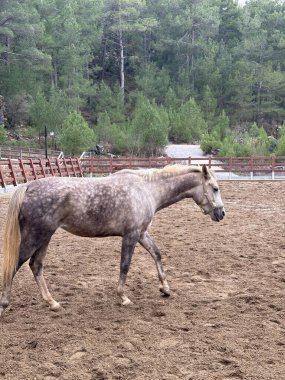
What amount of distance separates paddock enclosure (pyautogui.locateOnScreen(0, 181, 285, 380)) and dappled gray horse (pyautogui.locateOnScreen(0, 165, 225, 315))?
1.05 feet

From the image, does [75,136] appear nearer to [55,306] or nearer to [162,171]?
[162,171]

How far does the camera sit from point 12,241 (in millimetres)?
3998

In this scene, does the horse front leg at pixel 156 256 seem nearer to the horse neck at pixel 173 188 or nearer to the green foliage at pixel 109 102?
the horse neck at pixel 173 188

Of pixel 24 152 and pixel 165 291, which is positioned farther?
pixel 24 152

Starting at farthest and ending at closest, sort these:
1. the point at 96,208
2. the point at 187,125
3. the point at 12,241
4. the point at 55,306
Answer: the point at 187,125
the point at 96,208
the point at 55,306
the point at 12,241

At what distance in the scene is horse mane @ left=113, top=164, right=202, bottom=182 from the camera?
480 centimetres

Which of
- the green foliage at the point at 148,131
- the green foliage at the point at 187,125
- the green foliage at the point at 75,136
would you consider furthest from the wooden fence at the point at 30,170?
the green foliage at the point at 187,125

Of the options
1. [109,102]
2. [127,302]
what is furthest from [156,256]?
[109,102]

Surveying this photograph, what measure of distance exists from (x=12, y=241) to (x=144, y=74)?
188ft

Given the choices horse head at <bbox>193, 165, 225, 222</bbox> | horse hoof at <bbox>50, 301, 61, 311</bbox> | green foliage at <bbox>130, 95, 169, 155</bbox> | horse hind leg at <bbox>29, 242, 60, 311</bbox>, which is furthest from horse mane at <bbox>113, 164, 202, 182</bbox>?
green foliage at <bbox>130, 95, 169, 155</bbox>

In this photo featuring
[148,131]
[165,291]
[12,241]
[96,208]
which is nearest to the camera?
[12,241]

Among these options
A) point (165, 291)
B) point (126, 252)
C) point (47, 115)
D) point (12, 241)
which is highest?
point (12, 241)

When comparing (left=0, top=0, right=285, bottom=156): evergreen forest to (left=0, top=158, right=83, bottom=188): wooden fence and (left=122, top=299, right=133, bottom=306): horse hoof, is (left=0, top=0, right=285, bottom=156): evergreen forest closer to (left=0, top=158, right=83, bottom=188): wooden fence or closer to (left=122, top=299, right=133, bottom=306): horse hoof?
Answer: (left=0, top=158, right=83, bottom=188): wooden fence

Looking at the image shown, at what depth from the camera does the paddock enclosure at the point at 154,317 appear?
305cm
